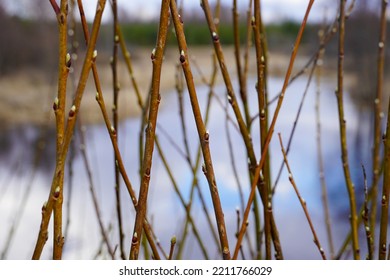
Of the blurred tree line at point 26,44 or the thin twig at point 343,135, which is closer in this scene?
the thin twig at point 343,135

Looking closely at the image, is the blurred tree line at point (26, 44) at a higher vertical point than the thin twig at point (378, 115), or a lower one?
higher

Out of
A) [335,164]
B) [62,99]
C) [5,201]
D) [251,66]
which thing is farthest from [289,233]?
[251,66]

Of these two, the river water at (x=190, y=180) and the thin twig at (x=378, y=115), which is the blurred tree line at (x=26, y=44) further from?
the thin twig at (x=378, y=115)

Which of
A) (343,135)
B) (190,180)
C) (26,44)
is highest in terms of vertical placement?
(26,44)

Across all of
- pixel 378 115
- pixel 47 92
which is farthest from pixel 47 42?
pixel 378 115

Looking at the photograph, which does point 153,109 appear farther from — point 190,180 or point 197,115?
point 190,180

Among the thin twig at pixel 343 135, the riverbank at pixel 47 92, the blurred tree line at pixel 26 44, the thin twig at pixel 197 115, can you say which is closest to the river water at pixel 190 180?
the riverbank at pixel 47 92

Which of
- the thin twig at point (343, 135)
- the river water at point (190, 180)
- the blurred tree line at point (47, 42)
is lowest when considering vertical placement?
the river water at point (190, 180)

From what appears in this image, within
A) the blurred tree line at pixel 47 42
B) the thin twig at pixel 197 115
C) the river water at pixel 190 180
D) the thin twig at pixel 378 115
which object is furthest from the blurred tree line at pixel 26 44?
the thin twig at pixel 197 115

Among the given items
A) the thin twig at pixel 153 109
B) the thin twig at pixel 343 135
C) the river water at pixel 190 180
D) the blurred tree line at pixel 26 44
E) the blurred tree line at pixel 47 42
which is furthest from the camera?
the blurred tree line at pixel 26 44

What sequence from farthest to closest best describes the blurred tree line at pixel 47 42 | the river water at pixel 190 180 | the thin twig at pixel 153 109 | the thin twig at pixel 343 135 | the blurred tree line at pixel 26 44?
the blurred tree line at pixel 26 44 < the blurred tree line at pixel 47 42 < the river water at pixel 190 180 < the thin twig at pixel 343 135 < the thin twig at pixel 153 109

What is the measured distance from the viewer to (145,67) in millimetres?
9562
